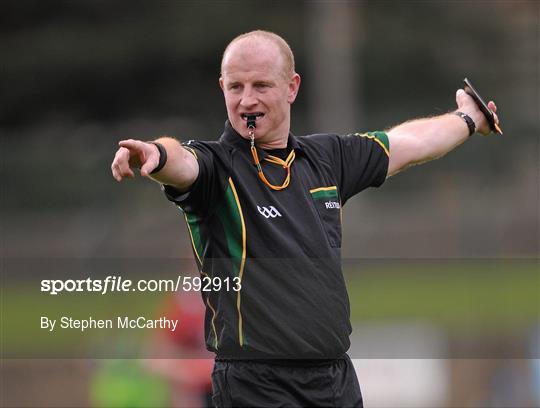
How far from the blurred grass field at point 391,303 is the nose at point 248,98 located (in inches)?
207

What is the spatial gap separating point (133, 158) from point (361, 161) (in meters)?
1.43

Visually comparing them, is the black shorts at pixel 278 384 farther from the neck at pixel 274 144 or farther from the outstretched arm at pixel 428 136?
the outstretched arm at pixel 428 136

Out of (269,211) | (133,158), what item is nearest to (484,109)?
(269,211)

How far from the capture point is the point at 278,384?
5223mm

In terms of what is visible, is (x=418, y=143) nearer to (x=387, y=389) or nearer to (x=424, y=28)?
(x=387, y=389)

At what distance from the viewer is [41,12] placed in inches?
1112

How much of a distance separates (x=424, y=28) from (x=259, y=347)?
2463 centimetres

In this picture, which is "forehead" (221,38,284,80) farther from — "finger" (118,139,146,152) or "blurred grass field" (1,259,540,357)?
"blurred grass field" (1,259,540,357)

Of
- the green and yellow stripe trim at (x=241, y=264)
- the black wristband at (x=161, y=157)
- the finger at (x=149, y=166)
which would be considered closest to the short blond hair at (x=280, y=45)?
the green and yellow stripe trim at (x=241, y=264)

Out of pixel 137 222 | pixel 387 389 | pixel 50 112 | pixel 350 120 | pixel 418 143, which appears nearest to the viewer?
pixel 418 143

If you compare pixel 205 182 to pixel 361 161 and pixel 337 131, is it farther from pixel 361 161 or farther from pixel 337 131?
pixel 337 131

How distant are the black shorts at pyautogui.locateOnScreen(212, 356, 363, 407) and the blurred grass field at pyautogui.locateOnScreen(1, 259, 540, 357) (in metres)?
5.08

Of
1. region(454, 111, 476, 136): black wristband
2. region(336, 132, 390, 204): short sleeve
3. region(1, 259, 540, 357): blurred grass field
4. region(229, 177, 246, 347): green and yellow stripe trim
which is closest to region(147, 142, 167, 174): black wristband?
region(229, 177, 246, 347): green and yellow stripe trim

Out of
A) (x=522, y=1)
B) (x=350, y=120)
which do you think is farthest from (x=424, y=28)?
(x=350, y=120)
